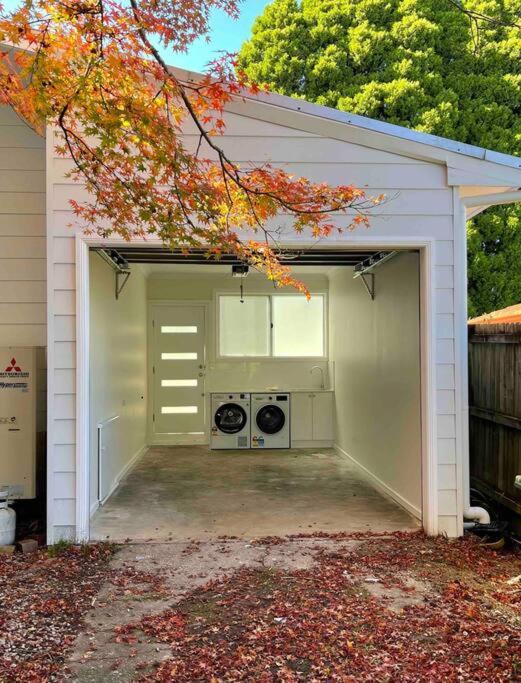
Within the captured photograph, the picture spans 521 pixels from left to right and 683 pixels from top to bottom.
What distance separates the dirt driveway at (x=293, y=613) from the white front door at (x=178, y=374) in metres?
4.29

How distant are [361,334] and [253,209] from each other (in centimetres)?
347

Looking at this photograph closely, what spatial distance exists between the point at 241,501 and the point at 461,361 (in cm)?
235

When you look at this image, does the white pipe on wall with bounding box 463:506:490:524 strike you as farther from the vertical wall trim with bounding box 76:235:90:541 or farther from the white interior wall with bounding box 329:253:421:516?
the vertical wall trim with bounding box 76:235:90:541

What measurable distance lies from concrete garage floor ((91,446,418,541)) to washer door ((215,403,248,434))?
0.57m

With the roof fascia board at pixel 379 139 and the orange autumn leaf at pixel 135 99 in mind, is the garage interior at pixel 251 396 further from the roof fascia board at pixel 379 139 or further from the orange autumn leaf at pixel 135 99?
the orange autumn leaf at pixel 135 99

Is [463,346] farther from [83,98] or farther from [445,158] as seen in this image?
[83,98]

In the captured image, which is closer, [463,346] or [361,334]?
[463,346]

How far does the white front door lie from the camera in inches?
313

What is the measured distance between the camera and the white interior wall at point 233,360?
26.3 feet

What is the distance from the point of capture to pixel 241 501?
15.9 ft

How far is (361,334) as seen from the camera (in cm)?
623

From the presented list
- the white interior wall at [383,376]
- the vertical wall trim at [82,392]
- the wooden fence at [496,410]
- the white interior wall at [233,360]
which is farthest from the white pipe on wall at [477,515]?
the white interior wall at [233,360]

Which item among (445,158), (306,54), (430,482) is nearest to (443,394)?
(430,482)

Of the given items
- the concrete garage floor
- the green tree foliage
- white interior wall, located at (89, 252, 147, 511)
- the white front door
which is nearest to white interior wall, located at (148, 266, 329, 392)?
the white front door
